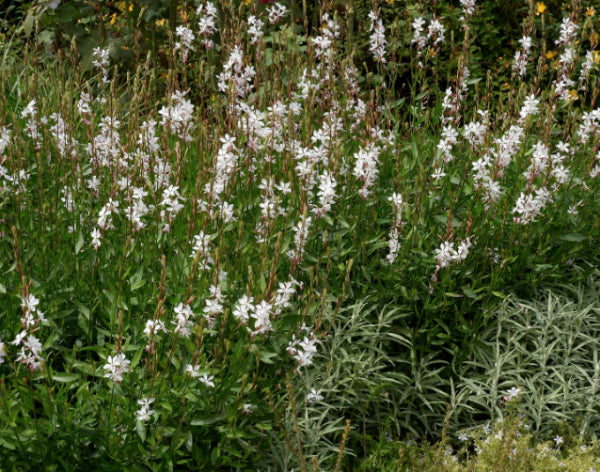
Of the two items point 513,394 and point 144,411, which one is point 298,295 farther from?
point 513,394

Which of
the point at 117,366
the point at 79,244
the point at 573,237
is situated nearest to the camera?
the point at 117,366

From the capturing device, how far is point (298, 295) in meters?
2.86

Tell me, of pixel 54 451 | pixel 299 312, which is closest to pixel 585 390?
pixel 299 312

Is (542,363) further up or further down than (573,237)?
further down

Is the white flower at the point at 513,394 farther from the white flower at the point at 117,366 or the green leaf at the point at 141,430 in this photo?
the white flower at the point at 117,366

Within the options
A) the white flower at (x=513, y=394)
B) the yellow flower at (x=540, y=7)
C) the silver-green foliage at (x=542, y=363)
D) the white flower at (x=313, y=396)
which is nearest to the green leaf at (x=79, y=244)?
the white flower at (x=313, y=396)

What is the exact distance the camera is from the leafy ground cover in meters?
2.38

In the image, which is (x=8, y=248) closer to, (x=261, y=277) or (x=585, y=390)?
(x=261, y=277)

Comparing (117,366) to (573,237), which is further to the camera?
(573,237)

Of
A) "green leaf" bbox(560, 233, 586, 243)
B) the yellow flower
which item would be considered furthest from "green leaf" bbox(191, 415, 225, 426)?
the yellow flower

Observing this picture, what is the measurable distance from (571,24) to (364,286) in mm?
1752

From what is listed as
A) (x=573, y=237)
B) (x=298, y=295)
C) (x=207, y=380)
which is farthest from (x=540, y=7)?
(x=207, y=380)

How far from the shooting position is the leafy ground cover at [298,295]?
2379 millimetres

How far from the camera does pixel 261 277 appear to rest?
8.57 ft
